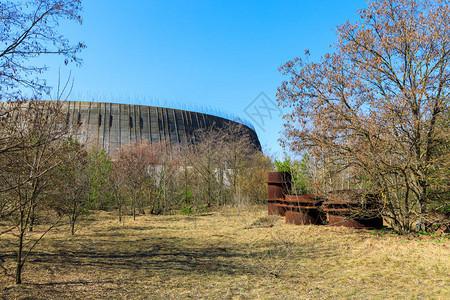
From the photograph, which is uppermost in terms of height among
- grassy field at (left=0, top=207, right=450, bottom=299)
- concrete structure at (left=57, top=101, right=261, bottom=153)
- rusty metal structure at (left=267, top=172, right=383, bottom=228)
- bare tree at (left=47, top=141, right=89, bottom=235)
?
concrete structure at (left=57, top=101, right=261, bottom=153)

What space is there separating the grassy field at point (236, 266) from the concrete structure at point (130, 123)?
27.1 meters

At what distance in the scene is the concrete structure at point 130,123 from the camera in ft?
122

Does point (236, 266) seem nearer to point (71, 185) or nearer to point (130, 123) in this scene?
point (71, 185)

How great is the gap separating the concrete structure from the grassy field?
27.1 metres

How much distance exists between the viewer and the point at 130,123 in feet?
128

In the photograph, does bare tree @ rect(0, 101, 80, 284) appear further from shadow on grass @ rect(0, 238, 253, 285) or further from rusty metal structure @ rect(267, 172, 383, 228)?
rusty metal structure @ rect(267, 172, 383, 228)

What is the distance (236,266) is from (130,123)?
114 feet

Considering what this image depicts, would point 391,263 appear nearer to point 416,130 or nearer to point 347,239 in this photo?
point 347,239

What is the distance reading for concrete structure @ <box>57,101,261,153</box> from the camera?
37250 mm

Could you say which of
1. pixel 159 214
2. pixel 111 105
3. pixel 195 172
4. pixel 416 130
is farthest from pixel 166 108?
pixel 416 130

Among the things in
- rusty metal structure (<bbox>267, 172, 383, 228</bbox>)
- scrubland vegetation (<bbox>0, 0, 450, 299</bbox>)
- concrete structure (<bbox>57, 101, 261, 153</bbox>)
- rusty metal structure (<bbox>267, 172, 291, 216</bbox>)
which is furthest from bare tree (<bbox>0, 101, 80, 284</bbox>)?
concrete structure (<bbox>57, 101, 261, 153</bbox>)

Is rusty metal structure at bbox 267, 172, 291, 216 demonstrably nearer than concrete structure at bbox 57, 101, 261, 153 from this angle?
Yes

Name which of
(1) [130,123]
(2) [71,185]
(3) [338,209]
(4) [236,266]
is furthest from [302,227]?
(1) [130,123]

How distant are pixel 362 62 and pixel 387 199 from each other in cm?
451
